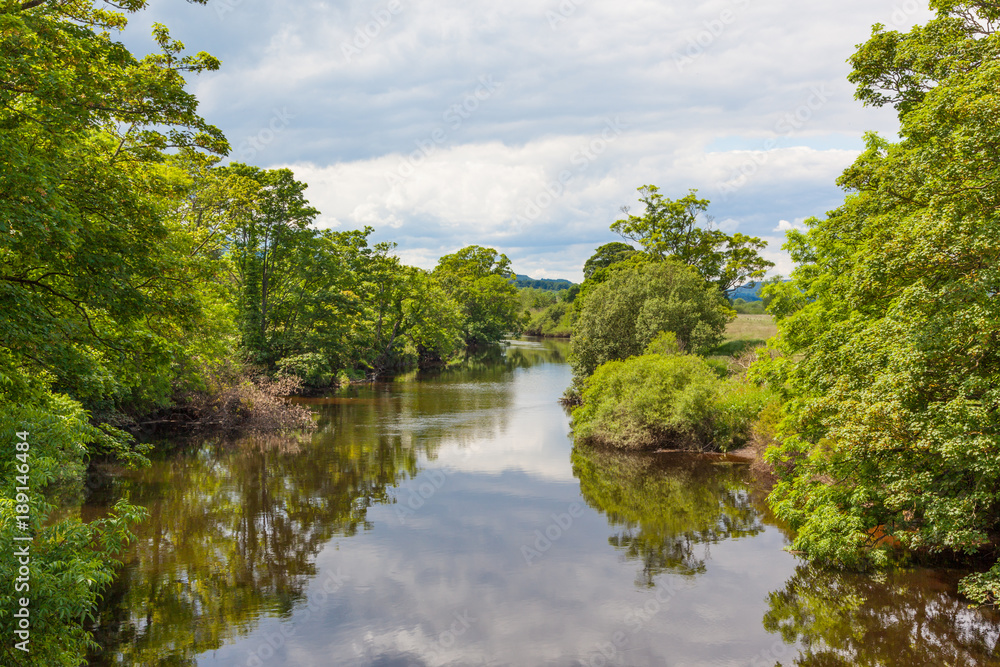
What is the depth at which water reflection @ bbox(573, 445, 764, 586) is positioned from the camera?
1636 cm

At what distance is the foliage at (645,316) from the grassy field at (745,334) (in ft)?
5.10

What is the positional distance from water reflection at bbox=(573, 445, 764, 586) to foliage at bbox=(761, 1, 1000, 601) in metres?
3.07

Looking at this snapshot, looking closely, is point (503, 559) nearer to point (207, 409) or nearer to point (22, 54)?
point (22, 54)

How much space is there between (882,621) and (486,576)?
27.8 ft

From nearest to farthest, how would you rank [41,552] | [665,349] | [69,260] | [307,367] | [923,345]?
[41,552] < [69,260] < [923,345] < [665,349] < [307,367]

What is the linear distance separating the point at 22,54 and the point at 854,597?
1825cm

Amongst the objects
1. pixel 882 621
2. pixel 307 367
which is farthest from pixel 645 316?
pixel 882 621

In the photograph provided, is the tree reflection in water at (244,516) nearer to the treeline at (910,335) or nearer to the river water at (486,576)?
the river water at (486,576)

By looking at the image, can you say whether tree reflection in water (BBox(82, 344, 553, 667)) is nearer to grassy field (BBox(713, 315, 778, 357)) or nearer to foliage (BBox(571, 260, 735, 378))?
foliage (BBox(571, 260, 735, 378))

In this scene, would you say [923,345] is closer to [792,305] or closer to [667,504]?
[667,504]

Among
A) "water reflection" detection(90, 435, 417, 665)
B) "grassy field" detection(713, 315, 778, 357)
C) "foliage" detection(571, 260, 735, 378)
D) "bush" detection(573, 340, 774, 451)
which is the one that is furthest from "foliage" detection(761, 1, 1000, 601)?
"grassy field" detection(713, 315, 778, 357)

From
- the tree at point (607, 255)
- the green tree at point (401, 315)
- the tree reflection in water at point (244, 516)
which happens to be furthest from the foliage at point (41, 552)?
the tree at point (607, 255)

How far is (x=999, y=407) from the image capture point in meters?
9.64

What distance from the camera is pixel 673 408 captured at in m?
26.5
